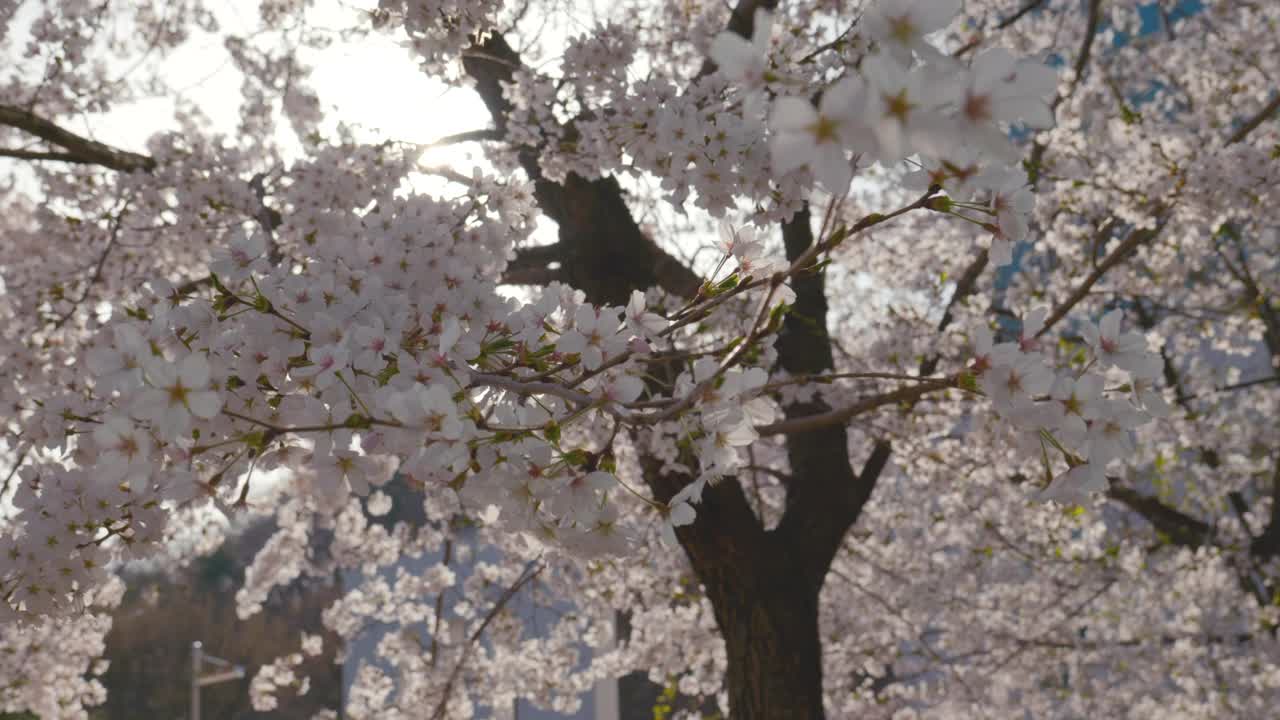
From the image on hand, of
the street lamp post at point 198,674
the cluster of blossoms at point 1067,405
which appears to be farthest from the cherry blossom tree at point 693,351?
the street lamp post at point 198,674

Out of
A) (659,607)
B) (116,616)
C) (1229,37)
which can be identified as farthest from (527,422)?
(116,616)

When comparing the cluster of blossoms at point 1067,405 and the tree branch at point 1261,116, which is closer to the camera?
the cluster of blossoms at point 1067,405

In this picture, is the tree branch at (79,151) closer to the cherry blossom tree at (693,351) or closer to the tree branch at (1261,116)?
the cherry blossom tree at (693,351)

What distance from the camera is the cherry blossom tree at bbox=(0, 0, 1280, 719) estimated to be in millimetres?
1171

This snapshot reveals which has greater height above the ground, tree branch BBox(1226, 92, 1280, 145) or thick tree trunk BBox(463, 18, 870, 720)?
tree branch BBox(1226, 92, 1280, 145)

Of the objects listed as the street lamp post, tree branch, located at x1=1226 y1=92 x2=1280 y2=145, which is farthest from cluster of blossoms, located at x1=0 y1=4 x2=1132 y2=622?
the street lamp post

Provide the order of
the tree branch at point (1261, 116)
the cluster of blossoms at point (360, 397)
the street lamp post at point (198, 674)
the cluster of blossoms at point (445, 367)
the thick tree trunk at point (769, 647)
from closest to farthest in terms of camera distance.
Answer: the cluster of blossoms at point (445, 367), the cluster of blossoms at point (360, 397), the tree branch at point (1261, 116), the thick tree trunk at point (769, 647), the street lamp post at point (198, 674)

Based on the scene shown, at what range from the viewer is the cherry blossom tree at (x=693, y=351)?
1171 millimetres

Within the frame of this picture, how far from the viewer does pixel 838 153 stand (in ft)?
2.58

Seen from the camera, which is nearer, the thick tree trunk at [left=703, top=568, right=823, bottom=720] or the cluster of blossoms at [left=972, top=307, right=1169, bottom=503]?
the cluster of blossoms at [left=972, top=307, right=1169, bottom=503]

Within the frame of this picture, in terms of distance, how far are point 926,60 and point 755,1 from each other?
130 inches

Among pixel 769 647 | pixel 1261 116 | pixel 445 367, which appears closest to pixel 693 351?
pixel 445 367

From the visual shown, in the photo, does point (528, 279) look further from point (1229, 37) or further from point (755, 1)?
point (1229, 37)

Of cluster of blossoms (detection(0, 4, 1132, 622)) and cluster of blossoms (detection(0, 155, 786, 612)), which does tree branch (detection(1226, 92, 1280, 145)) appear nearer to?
cluster of blossoms (detection(0, 4, 1132, 622))
